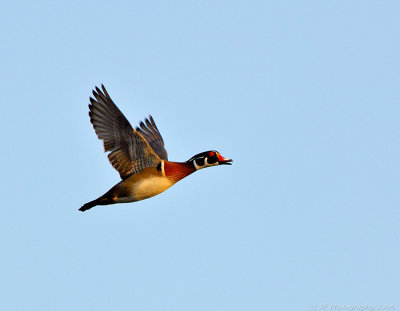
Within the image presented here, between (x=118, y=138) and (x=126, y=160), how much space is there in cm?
62

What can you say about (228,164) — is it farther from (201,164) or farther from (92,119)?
(92,119)

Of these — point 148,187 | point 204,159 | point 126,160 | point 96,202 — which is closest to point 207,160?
point 204,159

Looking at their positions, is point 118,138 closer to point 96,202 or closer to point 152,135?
point 96,202

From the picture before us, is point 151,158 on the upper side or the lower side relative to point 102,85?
lower

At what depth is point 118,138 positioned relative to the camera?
20.3m

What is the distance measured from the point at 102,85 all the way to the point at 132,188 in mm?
2789

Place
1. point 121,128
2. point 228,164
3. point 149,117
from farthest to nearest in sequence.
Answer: point 149,117 < point 228,164 < point 121,128

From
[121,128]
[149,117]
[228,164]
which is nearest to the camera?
[121,128]

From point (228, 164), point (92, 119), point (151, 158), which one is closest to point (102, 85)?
point (92, 119)

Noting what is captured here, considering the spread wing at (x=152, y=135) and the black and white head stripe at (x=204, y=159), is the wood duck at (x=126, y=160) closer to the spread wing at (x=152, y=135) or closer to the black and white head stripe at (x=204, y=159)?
the black and white head stripe at (x=204, y=159)

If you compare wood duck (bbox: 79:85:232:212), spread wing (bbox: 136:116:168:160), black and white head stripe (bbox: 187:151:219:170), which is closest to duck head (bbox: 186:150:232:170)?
black and white head stripe (bbox: 187:151:219:170)

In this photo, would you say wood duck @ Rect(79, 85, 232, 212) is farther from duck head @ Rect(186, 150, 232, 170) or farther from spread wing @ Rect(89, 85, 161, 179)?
duck head @ Rect(186, 150, 232, 170)

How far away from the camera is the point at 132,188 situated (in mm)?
20281

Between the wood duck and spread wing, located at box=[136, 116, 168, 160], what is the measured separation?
294cm
